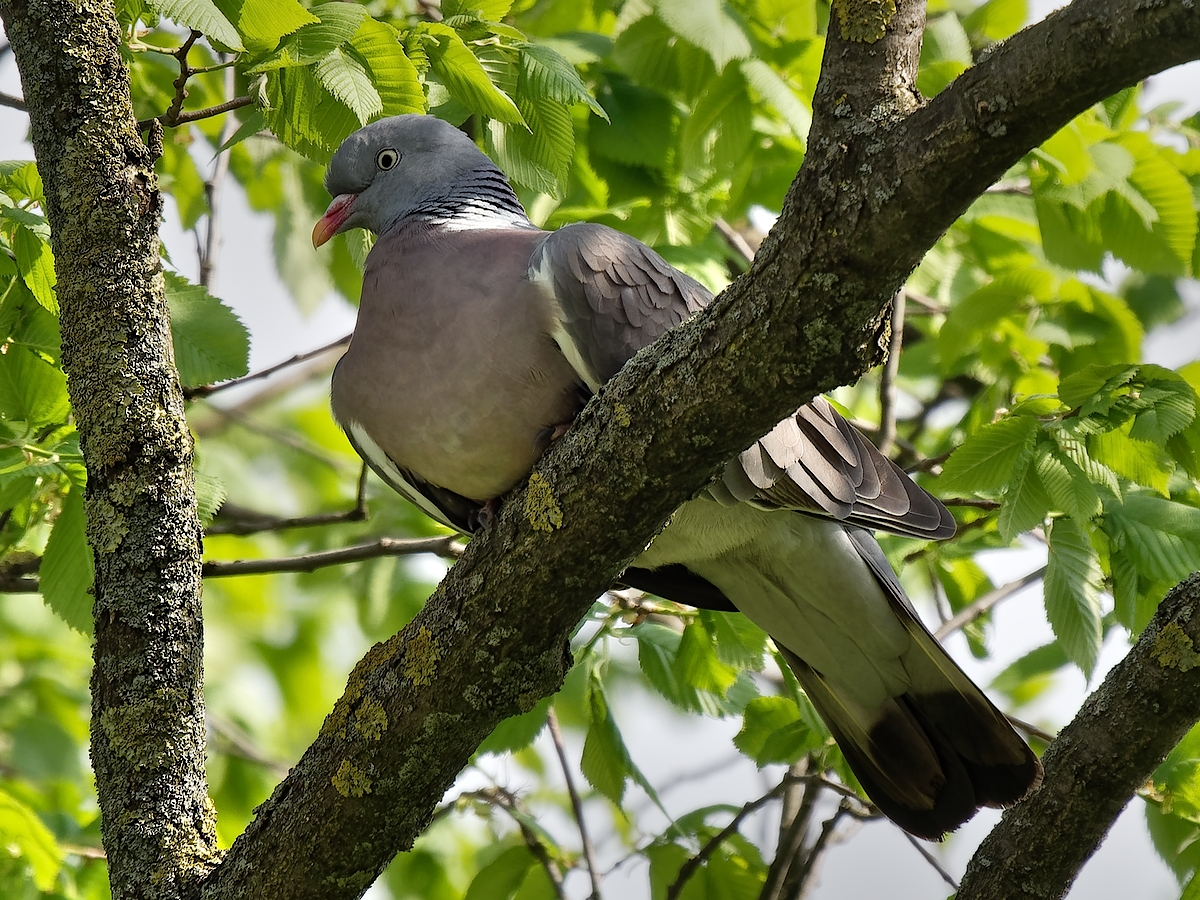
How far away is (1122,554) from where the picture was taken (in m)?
2.87

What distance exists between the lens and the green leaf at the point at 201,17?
2162mm

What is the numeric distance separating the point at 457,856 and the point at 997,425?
339 centimetres

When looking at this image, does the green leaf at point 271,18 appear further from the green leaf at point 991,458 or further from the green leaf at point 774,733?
the green leaf at point 774,733

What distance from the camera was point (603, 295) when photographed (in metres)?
2.57

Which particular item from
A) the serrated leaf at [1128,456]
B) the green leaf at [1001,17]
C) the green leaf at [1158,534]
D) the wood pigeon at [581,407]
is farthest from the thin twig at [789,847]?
the green leaf at [1001,17]

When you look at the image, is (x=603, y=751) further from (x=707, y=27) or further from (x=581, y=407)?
(x=707, y=27)

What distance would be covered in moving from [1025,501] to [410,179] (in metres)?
1.74

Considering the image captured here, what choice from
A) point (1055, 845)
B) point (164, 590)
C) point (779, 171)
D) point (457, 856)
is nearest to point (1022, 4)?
point (779, 171)

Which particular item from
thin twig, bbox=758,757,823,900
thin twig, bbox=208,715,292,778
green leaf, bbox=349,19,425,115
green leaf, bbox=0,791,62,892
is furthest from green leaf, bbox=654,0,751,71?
thin twig, bbox=208,715,292,778

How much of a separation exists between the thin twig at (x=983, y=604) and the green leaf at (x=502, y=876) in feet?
4.34

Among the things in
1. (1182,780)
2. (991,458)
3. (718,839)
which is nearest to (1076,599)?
(991,458)

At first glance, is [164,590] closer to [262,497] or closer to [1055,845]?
[1055,845]

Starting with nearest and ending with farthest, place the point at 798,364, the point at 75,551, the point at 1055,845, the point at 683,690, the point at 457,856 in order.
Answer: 1. the point at 798,364
2. the point at 1055,845
3. the point at 75,551
4. the point at 683,690
5. the point at 457,856

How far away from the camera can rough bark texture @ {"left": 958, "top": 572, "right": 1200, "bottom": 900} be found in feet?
7.00
